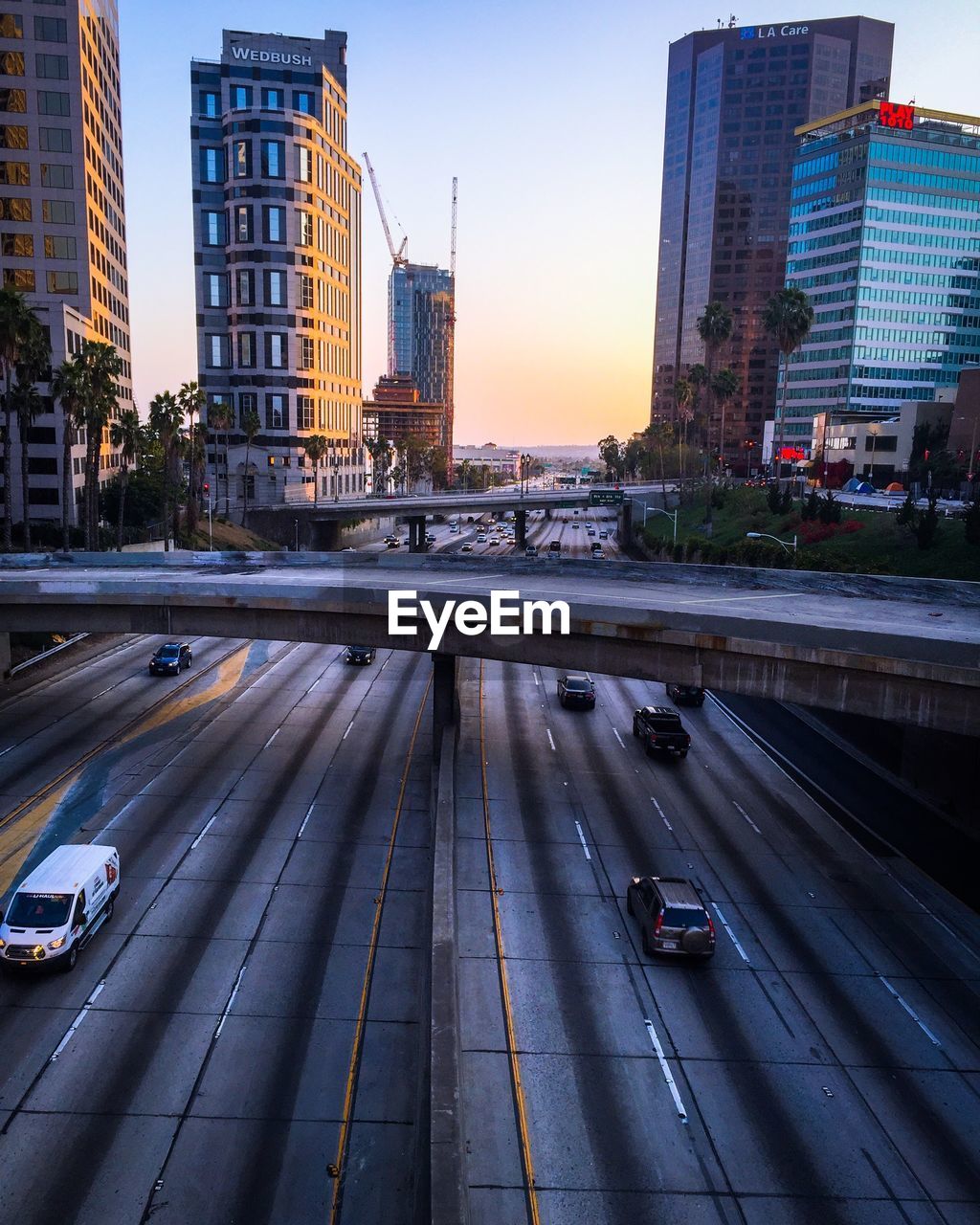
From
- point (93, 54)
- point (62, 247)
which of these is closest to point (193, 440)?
point (62, 247)

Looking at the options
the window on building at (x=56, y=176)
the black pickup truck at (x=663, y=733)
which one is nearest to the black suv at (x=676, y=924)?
the black pickup truck at (x=663, y=733)

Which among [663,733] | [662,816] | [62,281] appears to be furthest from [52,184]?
[662,816]

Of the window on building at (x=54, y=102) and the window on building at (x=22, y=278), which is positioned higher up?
the window on building at (x=54, y=102)

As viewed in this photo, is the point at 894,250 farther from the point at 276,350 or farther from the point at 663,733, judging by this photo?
the point at 663,733

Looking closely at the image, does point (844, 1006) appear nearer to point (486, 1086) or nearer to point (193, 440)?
point (486, 1086)

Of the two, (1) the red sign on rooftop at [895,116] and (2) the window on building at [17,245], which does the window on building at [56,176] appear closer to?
(2) the window on building at [17,245]

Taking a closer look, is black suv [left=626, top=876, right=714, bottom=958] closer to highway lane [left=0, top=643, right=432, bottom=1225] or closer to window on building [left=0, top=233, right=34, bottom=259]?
highway lane [left=0, top=643, right=432, bottom=1225]
